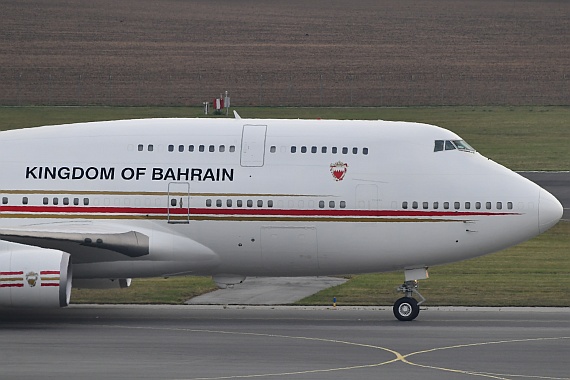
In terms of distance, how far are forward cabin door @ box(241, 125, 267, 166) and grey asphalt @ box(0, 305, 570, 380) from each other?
4044mm

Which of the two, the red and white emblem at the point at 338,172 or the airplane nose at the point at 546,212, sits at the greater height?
the red and white emblem at the point at 338,172

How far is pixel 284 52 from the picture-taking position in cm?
10025

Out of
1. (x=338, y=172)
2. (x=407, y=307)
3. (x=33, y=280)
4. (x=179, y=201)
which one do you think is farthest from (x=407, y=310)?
(x=33, y=280)

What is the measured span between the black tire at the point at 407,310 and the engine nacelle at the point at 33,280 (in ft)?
27.4

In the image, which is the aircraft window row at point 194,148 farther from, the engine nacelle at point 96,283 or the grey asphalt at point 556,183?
the grey asphalt at point 556,183

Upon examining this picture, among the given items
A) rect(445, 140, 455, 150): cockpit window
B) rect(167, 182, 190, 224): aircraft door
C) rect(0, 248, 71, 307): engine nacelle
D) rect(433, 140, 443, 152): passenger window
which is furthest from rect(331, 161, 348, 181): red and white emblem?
rect(0, 248, 71, 307): engine nacelle

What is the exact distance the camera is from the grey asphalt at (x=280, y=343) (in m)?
25.8

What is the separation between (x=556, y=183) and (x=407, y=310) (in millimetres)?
31082

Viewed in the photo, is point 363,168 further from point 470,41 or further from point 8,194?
point 470,41

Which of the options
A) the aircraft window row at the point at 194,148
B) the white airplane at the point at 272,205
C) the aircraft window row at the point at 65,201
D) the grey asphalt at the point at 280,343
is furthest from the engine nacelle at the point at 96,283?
the aircraft window row at the point at 194,148

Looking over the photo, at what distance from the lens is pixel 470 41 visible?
345ft

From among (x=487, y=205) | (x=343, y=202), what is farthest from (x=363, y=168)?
(x=487, y=205)

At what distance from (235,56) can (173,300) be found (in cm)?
6346

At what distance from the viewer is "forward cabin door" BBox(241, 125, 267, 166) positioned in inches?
1289
